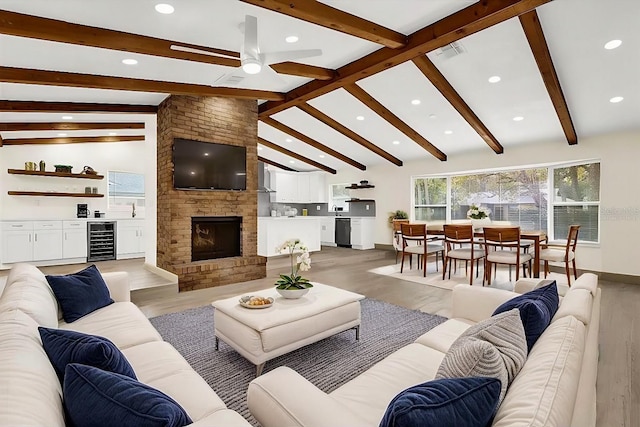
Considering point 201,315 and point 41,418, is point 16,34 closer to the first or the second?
point 201,315

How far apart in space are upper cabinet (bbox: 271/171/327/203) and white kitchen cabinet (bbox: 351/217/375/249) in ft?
5.50

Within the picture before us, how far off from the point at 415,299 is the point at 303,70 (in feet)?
10.8

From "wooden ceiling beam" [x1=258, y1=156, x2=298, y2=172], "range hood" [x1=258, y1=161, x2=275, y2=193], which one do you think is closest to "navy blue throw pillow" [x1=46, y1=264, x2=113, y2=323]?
"range hood" [x1=258, y1=161, x2=275, y2=193]

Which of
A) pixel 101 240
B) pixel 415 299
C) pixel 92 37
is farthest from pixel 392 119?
pixel 101 240

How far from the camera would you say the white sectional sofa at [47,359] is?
820 mm

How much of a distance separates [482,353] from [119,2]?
10.9ft

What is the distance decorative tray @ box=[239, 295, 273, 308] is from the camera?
8.04 ft

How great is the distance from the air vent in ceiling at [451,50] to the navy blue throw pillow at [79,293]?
416 centimetres

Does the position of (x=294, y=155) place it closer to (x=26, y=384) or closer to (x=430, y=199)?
(x=430, y=199)

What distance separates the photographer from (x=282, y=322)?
2250mm

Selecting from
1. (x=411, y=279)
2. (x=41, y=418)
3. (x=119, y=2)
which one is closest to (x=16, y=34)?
(x=119, y=2)

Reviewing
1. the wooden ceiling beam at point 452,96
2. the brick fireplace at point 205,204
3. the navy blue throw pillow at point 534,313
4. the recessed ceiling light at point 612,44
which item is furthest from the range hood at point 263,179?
the navy blue throw pillow at point 534,313

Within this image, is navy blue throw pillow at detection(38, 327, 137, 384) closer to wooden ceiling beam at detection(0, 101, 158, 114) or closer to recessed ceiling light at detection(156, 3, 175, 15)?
recessed ceiling light at detection(156, 3, 175, 15)

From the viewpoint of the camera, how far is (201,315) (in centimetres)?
354
